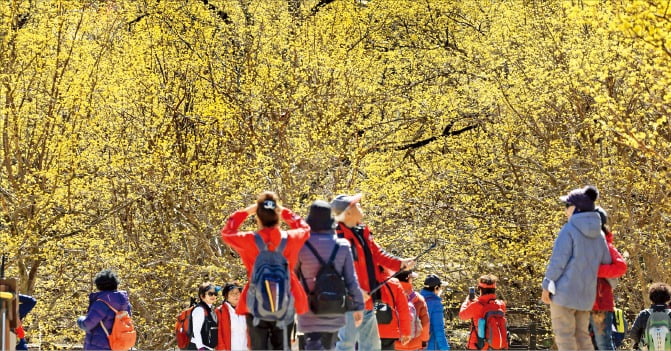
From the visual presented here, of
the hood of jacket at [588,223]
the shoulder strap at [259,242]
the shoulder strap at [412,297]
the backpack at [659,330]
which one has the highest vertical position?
the hood of jacket at [588,223]

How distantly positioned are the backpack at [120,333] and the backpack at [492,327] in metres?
4.85

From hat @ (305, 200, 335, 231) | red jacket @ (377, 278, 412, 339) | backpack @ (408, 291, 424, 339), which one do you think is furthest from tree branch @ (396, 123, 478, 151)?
hat @ (305, 200, 335, 231)

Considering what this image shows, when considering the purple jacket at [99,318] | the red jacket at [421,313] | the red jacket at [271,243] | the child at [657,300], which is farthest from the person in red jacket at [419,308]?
the red jacket at [271,243]

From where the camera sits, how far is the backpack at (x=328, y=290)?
9008 millimetres

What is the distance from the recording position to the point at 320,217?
9.16 meters

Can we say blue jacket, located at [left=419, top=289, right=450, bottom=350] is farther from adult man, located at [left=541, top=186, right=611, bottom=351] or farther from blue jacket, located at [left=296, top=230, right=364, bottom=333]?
blue jacket, located at [left=296, top=230, right=364, bottom=333]

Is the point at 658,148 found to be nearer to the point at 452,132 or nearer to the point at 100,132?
the point at 452,132

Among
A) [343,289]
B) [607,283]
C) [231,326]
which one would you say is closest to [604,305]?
[607,283]

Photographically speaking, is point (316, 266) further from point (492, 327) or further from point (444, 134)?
point (444, 134)

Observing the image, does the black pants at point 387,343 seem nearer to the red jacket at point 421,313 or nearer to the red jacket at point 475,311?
the red jacket at point 421,313

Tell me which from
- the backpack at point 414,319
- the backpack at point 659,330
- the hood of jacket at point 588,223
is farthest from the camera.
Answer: the backpack at point 659,330

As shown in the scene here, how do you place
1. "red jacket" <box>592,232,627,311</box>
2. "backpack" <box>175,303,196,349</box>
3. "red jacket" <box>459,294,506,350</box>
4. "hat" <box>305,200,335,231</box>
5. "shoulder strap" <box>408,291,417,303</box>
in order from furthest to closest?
"red jacket" <box>459,294,506,350</box>, "backpack" <box>175,303,196,349</box>, "shoulder strap" <box>408,291,417,303</box>, "red jacket" <box>592,232,627,311</box>, "hat" <box>305,200,335,231</box>

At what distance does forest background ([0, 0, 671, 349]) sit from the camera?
23547 mm

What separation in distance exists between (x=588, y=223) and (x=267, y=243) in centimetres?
284
